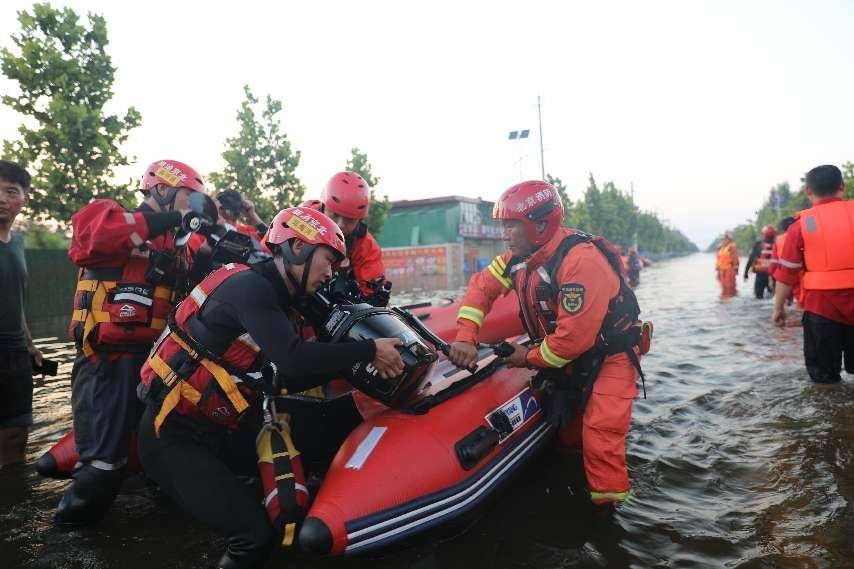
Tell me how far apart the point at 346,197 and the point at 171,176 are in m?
1.31

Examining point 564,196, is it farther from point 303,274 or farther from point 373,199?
point 303,274

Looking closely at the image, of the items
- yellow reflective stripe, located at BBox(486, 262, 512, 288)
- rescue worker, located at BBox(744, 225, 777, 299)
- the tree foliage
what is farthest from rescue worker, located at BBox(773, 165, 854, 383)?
the tree foliage

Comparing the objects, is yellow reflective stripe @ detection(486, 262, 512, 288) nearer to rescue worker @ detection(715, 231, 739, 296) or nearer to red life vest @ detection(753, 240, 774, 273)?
red life vest @ detection(753, 240, 774, 273)

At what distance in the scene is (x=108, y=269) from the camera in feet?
9.32

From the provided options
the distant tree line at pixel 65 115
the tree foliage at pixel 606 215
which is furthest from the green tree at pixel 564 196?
the distant tree line at pixel 65 115

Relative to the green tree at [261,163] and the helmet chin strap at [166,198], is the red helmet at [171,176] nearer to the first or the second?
the helmet chin strap at [166,198]

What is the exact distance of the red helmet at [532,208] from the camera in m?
3.14

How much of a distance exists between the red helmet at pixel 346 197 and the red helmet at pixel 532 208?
4.09ft

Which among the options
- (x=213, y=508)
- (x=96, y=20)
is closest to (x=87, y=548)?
(x=213, y=508)

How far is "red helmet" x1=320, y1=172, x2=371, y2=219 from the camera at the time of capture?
13.1 feet

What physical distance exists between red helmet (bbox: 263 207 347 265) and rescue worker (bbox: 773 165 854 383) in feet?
12.5

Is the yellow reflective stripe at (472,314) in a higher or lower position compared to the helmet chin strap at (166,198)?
lower

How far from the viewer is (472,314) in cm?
347

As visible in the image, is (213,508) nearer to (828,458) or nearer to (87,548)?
(87,548)
